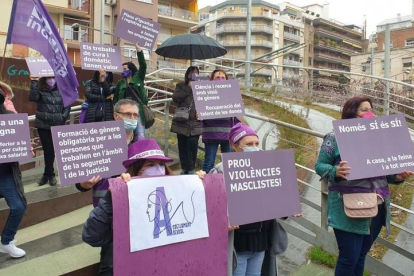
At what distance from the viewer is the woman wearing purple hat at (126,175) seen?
231 centimetres

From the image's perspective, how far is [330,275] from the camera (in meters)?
4.10

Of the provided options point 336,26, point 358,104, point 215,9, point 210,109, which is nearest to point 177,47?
point 210,109

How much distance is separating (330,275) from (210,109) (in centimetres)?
246

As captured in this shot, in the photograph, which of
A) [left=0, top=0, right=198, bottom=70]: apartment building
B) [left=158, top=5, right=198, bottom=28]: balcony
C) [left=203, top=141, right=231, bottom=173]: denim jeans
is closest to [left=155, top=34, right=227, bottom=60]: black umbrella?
[left=203, top=141, right=231, bottom=173]: denim jeans

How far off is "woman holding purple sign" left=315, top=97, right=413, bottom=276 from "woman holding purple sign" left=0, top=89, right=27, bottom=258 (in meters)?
2.61

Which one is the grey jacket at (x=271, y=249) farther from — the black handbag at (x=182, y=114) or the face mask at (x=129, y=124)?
the black handbag at (x=182, y=114)

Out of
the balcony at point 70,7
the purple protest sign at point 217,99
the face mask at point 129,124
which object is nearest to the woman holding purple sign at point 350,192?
the face mask at point 129,124

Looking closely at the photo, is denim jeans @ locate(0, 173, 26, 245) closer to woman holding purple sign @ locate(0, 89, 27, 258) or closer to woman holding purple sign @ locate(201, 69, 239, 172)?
woman holding purple sign @ locate(0, 89, 27, 258)

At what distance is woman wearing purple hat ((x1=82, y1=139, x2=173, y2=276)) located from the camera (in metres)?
2.31

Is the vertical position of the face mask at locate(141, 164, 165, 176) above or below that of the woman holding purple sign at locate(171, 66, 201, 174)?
below

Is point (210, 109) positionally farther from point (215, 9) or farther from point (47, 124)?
point (215, 9)

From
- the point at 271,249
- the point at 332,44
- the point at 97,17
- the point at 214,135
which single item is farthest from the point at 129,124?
the point at 332,44

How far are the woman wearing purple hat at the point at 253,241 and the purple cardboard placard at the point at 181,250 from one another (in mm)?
254

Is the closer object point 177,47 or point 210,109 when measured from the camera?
point 210,109
